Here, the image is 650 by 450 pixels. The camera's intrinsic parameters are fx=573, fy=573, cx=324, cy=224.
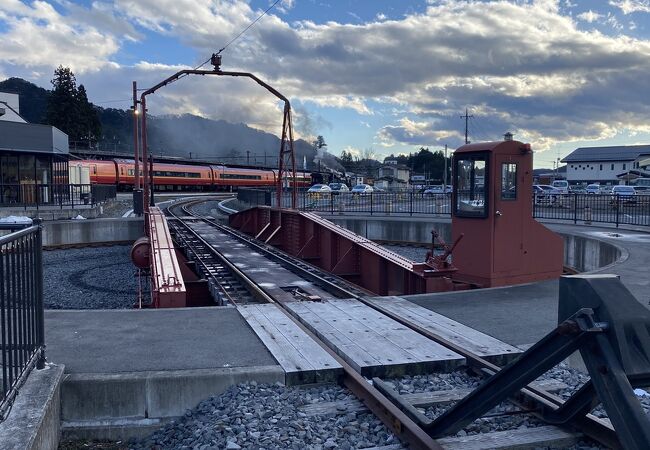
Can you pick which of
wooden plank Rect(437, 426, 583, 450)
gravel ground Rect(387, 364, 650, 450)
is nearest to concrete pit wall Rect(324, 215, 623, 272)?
gravel ground Rect(387, 364, 650, 450)

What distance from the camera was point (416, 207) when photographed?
102ft

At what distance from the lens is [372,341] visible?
6242 mm

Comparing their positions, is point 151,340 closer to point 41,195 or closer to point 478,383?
point 478,383

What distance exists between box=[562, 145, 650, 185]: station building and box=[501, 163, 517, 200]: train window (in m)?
106

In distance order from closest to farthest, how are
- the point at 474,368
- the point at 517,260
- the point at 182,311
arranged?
the point at 474,368
the point at 182,311
the point at 517,260

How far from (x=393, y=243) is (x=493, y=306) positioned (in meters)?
15.7

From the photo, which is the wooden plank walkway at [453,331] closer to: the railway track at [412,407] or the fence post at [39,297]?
the railway track at [412,407]

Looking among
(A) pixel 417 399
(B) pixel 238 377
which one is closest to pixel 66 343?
(B) pixel 238 377

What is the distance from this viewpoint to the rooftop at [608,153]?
10941 centimetres

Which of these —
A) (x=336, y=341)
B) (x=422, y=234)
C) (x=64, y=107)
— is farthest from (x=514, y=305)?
(x=64, y=107)

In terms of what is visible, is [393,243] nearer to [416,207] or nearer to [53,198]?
[416,207]

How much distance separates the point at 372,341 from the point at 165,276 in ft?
15.2

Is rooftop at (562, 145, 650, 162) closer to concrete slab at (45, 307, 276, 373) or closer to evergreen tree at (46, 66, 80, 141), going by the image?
evergreen tree at (46, 66, 80, 141)

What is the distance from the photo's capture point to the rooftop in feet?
359
